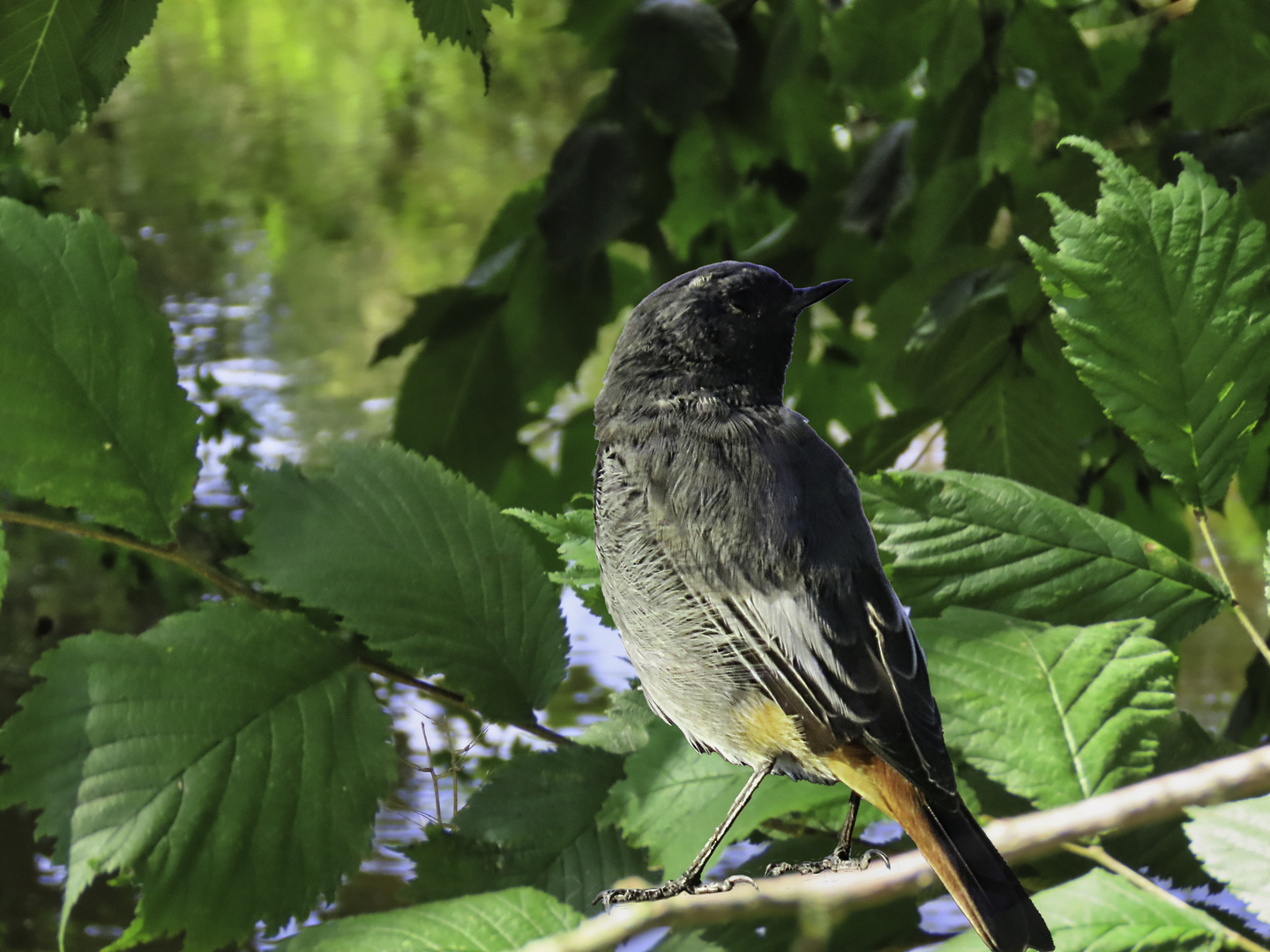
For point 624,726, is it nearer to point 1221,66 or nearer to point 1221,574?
point 1221,574

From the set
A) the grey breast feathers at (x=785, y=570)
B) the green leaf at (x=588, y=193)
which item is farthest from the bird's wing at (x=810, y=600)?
the green leaf at (x=588, y=193)

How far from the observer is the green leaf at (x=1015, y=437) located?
30cm

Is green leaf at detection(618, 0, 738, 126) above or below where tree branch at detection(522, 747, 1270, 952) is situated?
above

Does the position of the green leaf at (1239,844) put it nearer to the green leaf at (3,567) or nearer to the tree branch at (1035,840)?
the tree branch at (1035,840)

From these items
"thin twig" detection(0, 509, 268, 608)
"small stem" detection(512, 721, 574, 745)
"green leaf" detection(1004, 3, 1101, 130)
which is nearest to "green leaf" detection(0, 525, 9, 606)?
"thin twig" detection(0, 509, 268, 608)

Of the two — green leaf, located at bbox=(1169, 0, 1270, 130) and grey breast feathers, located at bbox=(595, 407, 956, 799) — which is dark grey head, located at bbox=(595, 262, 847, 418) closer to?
grey breast feathers, located at bbox=(595, 407, 956, 799)

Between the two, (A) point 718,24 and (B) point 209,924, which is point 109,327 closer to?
(B) point 209,924

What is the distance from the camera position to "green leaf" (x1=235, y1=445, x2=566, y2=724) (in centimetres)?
25

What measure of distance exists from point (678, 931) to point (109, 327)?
18 cm

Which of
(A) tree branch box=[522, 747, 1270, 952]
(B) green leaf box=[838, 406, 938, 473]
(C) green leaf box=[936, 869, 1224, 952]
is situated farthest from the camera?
(B) green leaf box=[838, 406, 938, 473]

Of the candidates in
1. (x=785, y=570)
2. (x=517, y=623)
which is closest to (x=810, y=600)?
(x=785, y=570)

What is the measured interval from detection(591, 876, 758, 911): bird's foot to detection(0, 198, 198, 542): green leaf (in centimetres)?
14

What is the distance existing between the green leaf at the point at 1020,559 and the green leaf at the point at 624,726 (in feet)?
0.21

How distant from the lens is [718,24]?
1.27ft
